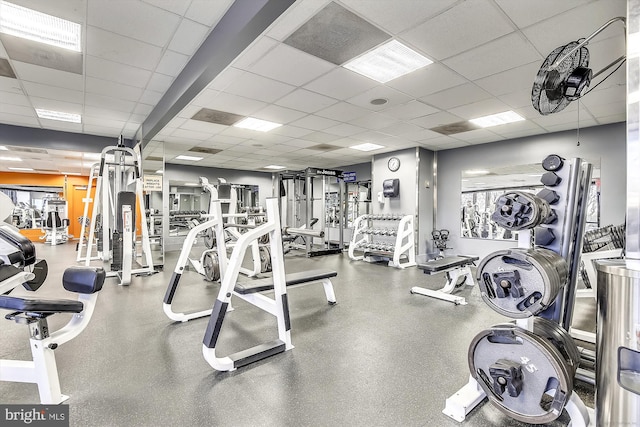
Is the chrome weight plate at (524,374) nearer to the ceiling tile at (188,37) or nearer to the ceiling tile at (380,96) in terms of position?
the ceiling tile at (380,96)

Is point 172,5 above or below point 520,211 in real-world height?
above

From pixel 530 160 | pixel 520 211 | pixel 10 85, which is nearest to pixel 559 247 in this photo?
pixel 520 211

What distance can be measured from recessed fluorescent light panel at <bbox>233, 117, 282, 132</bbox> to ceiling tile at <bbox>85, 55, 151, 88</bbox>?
1455mm

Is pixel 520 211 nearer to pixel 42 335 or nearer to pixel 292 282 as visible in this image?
pixel 292 282

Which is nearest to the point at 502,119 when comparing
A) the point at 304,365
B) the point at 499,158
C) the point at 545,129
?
the point at 545,129

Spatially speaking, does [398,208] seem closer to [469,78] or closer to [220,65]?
[469,78]

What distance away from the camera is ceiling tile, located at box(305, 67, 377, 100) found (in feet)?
10.7

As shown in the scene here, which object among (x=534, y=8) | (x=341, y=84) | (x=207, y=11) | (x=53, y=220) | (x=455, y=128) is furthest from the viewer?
(x=53, y=220)

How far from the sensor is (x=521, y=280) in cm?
151

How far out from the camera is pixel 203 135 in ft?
19.3

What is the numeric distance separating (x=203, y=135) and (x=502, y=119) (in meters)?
5.26

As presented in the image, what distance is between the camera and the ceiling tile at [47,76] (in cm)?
355

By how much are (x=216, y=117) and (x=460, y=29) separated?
3.56 metres

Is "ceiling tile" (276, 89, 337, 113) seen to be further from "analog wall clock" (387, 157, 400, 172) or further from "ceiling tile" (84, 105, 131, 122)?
"analog wall clock" (387, 157, 400, 172)
